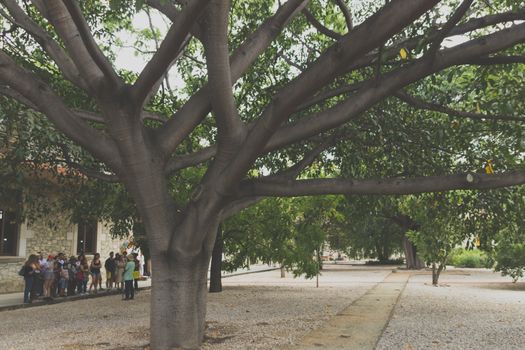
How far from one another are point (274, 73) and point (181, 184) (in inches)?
219

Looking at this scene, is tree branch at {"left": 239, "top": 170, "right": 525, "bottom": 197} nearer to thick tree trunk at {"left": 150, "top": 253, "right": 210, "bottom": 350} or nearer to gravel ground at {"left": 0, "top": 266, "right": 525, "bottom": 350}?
thick tree trunk at {"left": 150, "top": 253, "right": 210, "bottom": 350}

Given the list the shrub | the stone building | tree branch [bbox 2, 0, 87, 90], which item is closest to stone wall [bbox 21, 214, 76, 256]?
the stone building

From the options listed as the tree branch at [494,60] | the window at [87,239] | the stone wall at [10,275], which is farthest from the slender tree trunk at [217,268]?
the tree branch at [494,60]

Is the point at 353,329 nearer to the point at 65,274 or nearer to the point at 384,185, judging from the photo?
the point at 384,185

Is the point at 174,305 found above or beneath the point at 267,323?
above

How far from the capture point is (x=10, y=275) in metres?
18.9

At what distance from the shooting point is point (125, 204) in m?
12.6

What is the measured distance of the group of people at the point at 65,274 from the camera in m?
15.5

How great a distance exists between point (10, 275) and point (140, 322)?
10.9 metres

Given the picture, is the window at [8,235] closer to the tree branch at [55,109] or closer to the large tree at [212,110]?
the large tree at [212,110]

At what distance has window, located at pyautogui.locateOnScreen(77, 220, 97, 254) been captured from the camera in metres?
22.7

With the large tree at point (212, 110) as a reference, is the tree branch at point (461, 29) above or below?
above

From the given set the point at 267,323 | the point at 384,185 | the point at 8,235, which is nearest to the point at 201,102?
the point at 384,185

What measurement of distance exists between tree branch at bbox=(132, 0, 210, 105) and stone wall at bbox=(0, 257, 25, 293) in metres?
14.9
